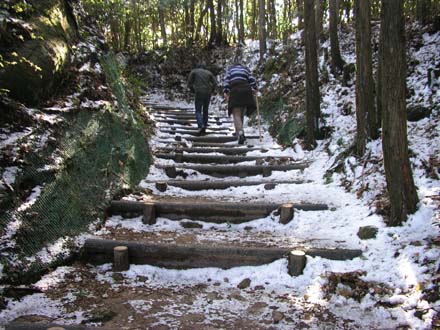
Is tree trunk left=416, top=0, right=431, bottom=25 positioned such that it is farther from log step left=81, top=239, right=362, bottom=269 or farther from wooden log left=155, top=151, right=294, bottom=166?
log step left=81, top=239, right=362, bottom=269

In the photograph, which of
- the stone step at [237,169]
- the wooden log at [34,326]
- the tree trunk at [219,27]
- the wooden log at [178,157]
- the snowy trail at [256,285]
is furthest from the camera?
the tree trunk at [219,27]

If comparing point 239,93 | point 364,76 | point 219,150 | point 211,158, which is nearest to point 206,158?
point 211,158

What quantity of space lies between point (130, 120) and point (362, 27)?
373cm

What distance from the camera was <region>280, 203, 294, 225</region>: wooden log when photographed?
4.79 m

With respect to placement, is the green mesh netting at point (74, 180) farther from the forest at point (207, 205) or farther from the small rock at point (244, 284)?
the small rock at point (244, 284)

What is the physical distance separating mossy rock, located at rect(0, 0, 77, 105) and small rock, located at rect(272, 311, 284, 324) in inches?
130

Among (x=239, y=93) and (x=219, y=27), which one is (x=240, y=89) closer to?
(x=239, y=93)

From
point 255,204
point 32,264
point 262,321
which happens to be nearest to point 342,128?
point 255,204

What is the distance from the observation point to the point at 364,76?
540 centimetres

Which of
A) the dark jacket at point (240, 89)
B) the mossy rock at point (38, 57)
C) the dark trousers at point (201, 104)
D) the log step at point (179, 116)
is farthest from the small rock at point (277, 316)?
the log step at point (179, 116)

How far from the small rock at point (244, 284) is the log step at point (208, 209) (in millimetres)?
1336

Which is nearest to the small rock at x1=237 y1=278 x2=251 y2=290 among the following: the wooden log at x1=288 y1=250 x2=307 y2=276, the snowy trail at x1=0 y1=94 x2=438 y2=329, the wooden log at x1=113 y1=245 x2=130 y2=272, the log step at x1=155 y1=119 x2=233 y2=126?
the snowy trail at x1=0 y1=94 x2=438 y2=329

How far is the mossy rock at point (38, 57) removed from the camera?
4035mm

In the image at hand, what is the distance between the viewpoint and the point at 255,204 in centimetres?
500
